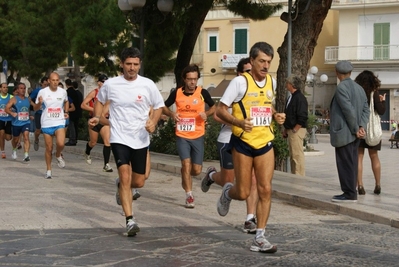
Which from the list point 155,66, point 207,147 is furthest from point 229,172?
point 155,66

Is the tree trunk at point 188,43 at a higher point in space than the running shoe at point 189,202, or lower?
higher

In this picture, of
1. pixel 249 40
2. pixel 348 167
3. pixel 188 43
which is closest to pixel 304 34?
pixel 348 167

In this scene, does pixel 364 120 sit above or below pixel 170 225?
above

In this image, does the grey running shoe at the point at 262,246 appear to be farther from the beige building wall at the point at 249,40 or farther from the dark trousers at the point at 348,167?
the beige building wall at the point at 249,40

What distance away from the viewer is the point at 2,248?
8086 millimetres

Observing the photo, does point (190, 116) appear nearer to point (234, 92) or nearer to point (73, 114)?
point (234, 92)

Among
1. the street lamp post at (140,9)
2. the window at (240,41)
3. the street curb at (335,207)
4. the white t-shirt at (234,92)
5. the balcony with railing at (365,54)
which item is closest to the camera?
the white t-shirt at (234,92)

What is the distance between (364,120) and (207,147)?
700cm

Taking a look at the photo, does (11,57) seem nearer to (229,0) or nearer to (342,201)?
(229,0)

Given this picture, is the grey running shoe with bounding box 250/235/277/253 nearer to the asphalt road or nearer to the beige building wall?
the asphalt road

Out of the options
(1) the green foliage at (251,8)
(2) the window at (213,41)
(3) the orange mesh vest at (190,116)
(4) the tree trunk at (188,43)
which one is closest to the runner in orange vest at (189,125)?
(3) the orange mesh vest at (190,116)

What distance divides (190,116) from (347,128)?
2064 mm

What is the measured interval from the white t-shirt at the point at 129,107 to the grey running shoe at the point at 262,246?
179 centimetres

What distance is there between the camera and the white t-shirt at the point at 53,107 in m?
15.2
